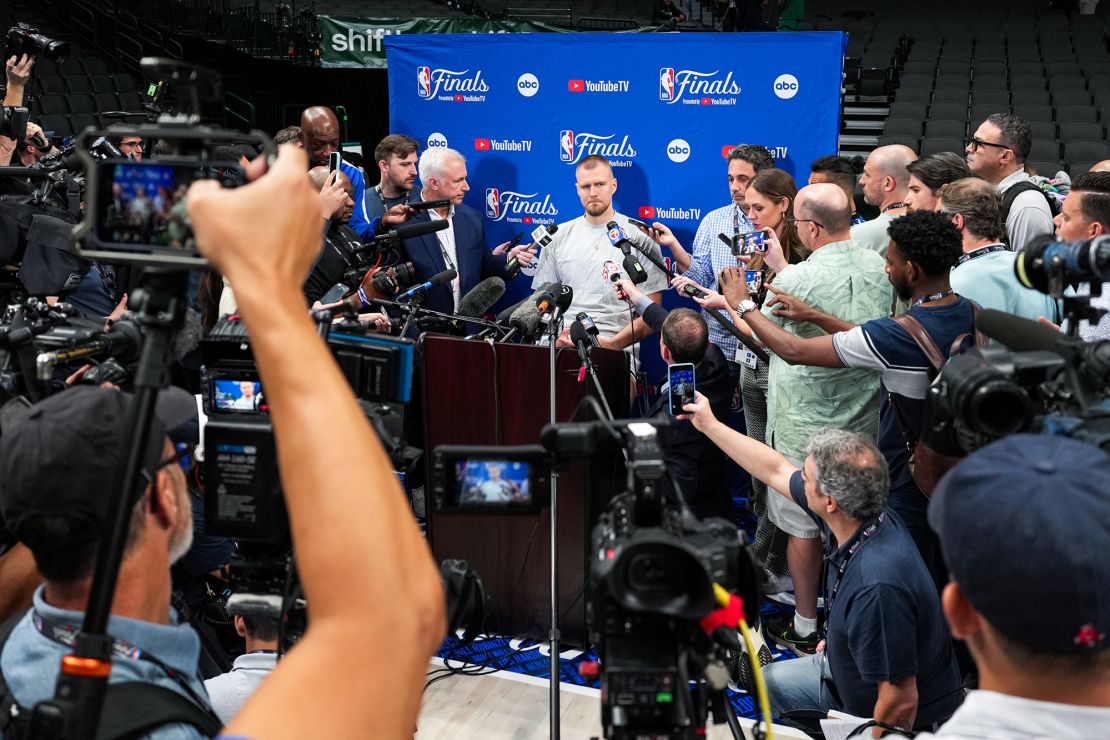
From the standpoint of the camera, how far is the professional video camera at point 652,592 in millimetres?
1361

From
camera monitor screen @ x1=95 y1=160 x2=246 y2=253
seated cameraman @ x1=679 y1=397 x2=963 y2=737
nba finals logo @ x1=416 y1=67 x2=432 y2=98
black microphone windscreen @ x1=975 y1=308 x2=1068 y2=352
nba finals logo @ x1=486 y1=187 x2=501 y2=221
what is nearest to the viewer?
camera monitor screen @ x1=95 y1=160 x2=246 y2=253

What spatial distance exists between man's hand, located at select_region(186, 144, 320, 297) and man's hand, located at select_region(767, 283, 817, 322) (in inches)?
119

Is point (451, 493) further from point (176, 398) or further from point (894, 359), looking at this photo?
point (894, 359)

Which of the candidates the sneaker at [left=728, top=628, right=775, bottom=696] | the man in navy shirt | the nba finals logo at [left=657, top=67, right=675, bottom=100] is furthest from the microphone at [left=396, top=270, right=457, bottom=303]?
the nba finals logo at [left=657, top=67, right=675, bottom=100]

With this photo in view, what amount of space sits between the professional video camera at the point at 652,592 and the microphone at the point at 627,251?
9.27 ft

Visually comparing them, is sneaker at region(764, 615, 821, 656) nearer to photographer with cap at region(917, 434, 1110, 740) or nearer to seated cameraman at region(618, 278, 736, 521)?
→ seated cameraman at region(618, 278, 736, 521)

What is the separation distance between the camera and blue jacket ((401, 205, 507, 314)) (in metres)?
5.26

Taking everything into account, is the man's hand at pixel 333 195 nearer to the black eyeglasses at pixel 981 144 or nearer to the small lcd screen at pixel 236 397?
the small lcd screen at pixel 236 397

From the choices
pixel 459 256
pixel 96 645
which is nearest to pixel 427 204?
pixel 459 256

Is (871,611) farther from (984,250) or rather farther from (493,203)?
(493,203)

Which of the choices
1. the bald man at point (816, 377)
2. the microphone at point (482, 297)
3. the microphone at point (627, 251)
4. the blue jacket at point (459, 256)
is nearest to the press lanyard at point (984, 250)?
the bald man at point (816, 377)

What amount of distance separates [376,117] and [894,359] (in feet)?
→ 28.6

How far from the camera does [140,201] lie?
1.15 meters

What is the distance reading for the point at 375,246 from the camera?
411 centimetres
